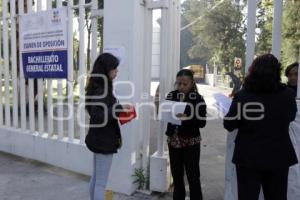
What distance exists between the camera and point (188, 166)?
13.2 feet

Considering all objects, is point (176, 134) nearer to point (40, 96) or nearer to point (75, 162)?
point (75, 162)

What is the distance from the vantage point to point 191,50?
1743 inches

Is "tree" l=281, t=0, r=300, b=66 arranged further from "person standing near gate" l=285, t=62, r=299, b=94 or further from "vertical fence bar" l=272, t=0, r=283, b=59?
"vertical fence bar" l=272, t=0, r=283, b=59

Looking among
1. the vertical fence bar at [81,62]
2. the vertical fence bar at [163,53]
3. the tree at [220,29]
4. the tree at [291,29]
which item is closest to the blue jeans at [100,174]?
the vertical fence bar at [163,53]

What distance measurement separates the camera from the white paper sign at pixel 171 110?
3.95m

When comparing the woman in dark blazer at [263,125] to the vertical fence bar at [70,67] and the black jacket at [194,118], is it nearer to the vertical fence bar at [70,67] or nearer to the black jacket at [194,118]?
the black jacket at [194,118]

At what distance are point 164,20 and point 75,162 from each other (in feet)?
8.07

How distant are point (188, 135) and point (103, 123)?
940 millimetres

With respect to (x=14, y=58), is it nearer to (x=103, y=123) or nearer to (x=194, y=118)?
(x=103, y=123)

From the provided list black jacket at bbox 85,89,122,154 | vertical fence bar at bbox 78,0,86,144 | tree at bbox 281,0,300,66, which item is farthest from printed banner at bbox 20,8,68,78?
tree at bbox 281,0,300,66

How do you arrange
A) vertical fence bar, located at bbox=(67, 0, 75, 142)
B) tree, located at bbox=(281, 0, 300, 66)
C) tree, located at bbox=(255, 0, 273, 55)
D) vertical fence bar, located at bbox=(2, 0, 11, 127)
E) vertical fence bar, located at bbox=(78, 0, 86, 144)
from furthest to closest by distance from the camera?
1. tree, located at bbox=(281, 0, 300, 66)
2. tree, located at bbox=(255, 0, 273, 55)
3. vertical fence bar, located at bbox=(2, 0, 11, 127)
4. vertical fence bar, located at bbox=(67, 0, 75, 142)
5. vertical fence bar, located at bbox=(78, 0, 86, 144)

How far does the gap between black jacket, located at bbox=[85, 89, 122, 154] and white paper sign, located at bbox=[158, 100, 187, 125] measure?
61 cm

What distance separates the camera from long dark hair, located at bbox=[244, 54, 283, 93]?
2949 millimetres

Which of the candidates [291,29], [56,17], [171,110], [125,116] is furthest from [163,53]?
[291,29]
